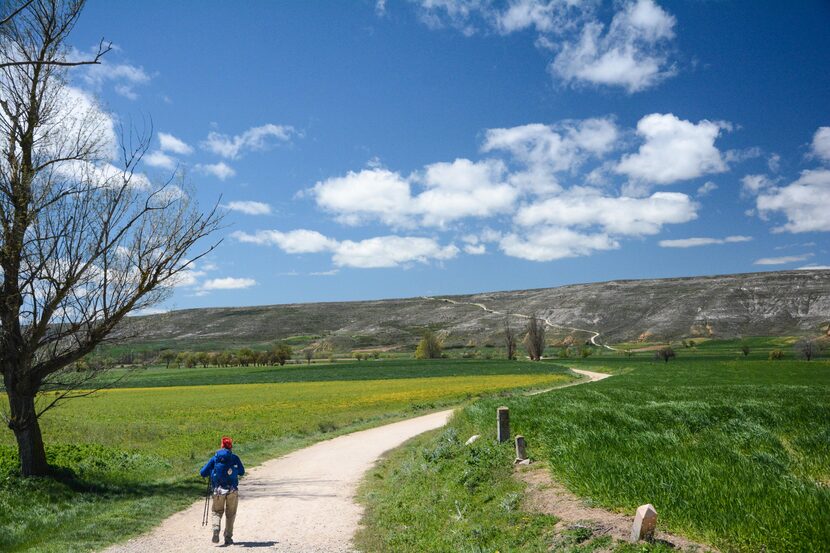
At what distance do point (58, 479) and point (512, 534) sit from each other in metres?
13.9

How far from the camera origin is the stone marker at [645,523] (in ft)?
22.8

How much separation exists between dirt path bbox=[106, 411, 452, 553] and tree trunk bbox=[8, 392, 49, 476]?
5.36 metres

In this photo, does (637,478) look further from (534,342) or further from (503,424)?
(534,342)

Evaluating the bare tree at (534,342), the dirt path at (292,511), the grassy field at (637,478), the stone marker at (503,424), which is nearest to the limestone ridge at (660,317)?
the bare tree at (534,342)

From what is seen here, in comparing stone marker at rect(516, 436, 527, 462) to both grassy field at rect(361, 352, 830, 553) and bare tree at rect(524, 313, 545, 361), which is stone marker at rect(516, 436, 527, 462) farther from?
bare tree at rect(524, 313, 545, 361)

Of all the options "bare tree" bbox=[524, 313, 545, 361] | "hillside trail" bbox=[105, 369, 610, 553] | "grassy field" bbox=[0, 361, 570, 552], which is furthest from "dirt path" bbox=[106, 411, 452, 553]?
"bare tree" bbox=[524, 313, 545, 361]

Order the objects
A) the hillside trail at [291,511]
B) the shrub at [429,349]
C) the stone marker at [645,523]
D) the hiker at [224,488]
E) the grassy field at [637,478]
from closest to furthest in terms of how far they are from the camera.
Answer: the stone marker at [645,523]
the grassy field at [637,478]
the hillside trail at [291,511]
the hiker at [224,488]
the shrub at [429,349]

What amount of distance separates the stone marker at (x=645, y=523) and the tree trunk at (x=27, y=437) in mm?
16417

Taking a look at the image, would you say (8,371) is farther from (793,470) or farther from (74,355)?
(793,470)

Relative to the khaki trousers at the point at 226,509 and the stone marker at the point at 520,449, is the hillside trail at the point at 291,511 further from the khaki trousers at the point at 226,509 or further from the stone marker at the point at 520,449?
the stone marker at the point at 520,449

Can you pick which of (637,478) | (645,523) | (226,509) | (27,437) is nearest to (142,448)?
(27,437)

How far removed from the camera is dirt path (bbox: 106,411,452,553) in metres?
11.2

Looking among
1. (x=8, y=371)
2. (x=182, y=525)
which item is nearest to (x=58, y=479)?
(x=8, y=371)

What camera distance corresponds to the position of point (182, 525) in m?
12.9
